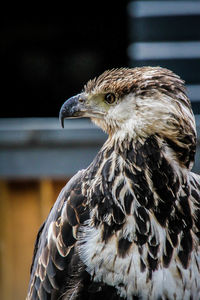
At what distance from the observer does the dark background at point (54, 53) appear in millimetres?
10914

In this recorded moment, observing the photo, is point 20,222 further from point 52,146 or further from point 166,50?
point 166,50

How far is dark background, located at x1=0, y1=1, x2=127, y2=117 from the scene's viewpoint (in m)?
10.9

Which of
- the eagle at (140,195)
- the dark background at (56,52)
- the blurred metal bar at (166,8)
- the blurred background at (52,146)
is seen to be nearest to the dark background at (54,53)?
the dark background at (56,52)

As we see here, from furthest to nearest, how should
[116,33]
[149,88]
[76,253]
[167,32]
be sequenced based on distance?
1. [116,33]
2. [167,32]
3. [76,253]
4. [149,88]

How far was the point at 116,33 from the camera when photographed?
10883mm

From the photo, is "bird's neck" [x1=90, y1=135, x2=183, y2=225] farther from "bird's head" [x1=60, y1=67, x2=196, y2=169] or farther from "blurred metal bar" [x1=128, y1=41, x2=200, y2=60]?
"blurred metal bar" [x1=128, y1=41, x2=200, y2=60]

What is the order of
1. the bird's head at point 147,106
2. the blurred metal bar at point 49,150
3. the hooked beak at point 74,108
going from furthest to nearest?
the blurred metal bar at point 49,150, the hooked beak at point 74,108, the bird's head at point 147,106

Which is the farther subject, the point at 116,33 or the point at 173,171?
the point at 116,33

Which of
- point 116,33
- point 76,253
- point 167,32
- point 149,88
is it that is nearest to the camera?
point 149,88

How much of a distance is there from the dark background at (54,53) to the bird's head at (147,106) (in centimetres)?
781

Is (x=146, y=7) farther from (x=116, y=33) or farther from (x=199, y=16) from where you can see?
(x=116, y=33)

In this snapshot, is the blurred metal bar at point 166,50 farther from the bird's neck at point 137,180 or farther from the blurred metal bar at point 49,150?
the bird's neck at point 137,180

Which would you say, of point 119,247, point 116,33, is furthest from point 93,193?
point 116,33

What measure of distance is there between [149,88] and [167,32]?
3.55 m
